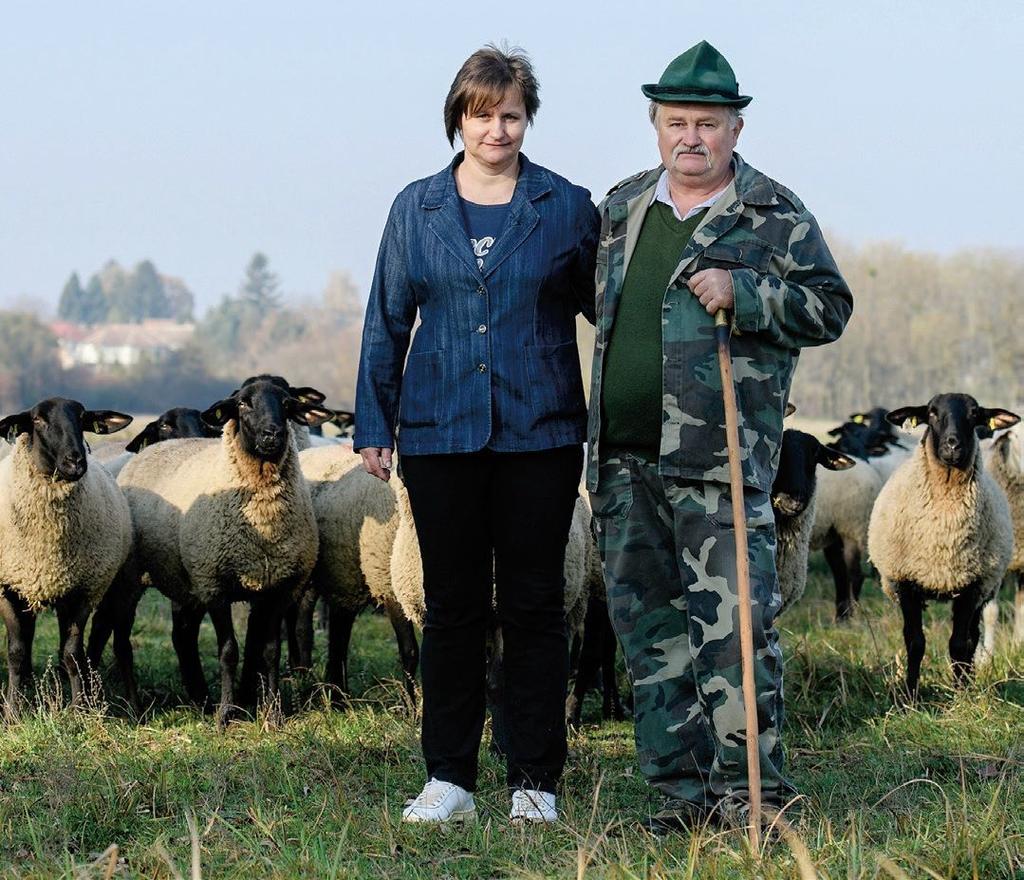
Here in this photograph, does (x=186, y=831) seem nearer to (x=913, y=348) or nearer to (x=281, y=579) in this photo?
(x=281, y=579)

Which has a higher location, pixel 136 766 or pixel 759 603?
pixel 759 603

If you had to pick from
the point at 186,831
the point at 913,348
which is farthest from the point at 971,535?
the point at 913,348

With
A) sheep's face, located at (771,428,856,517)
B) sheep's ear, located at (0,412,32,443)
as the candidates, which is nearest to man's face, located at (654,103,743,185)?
sheep's face, located at (771,428,856,517)

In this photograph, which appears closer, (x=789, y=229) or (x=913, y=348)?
(x=789, y=229)

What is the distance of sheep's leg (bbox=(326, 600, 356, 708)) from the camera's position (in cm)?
942

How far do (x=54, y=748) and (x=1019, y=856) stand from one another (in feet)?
14.4

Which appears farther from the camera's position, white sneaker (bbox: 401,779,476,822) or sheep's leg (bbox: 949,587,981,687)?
sheep's leg (bbox: 949,587,981,687)

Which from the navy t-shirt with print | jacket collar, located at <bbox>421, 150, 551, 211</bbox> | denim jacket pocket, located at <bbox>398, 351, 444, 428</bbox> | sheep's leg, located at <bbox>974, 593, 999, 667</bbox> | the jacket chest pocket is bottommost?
sheep's leg, located at <bbox>974, 593, 999, 667</bbox>

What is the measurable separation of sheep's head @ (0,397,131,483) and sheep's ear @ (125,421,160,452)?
93.6 inches

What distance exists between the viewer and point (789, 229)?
4.96m

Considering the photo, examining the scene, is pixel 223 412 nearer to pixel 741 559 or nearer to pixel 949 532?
pixel 949 532

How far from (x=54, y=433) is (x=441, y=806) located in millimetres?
4424

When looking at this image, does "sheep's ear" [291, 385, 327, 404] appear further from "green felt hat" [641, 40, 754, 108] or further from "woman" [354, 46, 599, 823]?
"green felt hat" [641, 40, 754, 108]

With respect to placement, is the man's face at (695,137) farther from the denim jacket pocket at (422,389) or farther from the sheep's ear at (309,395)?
the sheep's ear at (309,395)
